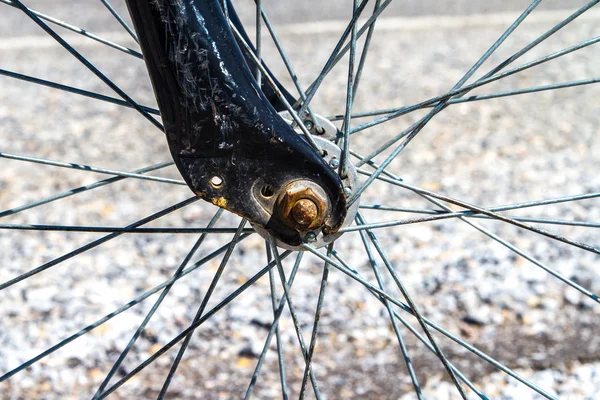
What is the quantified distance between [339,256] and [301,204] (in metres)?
0.31

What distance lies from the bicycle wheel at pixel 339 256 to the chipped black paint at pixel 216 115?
14 centimetres

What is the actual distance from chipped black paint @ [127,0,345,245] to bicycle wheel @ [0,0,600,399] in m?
0.14

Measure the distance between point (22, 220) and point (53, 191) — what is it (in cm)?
27

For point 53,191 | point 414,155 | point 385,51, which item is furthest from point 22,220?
point 385,51

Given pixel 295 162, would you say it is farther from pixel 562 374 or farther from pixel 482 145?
pixel 482 145

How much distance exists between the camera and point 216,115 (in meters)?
1.28

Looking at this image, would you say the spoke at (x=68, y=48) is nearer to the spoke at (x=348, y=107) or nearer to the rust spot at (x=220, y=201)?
the rust spot at (x=220, y=201)

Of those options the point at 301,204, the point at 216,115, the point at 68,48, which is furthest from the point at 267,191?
the point at 68,48

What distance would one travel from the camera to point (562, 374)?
86.4 inches

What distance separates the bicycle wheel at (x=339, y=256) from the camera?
5.14 ft

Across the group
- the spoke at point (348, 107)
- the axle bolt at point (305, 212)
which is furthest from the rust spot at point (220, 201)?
the spoke at point (348, 107)

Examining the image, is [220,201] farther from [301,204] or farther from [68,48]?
[68,48]

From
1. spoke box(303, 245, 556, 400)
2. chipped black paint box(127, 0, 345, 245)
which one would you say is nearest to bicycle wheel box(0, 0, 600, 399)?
spoke box(303, 245, 556, 400)

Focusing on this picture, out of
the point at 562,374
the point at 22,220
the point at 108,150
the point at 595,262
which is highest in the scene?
the point at 108,150
